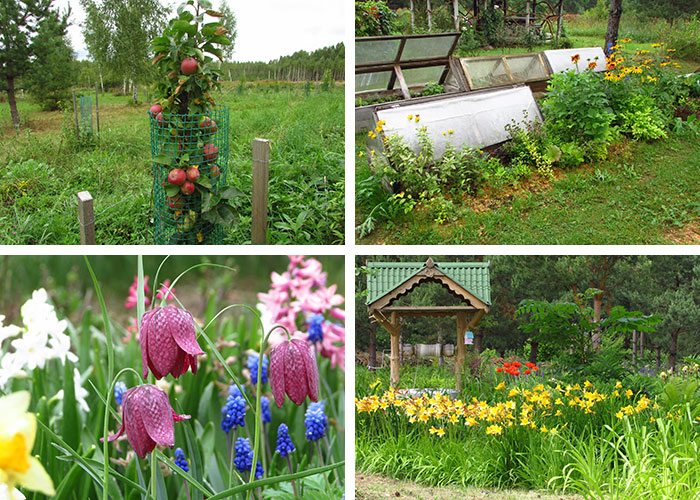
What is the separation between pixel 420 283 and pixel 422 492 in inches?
42.2

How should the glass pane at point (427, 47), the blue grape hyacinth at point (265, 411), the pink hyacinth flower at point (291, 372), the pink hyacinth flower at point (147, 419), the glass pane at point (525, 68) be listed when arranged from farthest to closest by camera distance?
the glass pane at point (525, 68), the glass pane at point (427, 47), the blue grape hyacinth at point (265, 411), the pink hyacinth flower at point (291, 372), the pink hyacinth flower at point (147, 419)

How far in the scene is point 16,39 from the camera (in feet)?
22.8

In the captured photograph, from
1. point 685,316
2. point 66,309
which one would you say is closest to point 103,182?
point 66,309

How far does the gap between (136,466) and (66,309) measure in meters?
1.51

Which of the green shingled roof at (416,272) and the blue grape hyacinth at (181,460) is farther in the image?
the green shingled roof at (416,272)

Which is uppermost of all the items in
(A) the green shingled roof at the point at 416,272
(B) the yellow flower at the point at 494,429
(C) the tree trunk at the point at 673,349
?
(A) the green shingled roof at the point at 416,272

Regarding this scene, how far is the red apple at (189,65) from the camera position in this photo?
2758 mm

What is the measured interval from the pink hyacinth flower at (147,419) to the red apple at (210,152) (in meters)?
2.01

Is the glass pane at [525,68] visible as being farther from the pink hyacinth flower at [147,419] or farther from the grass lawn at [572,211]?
the pink hyacinth flower at [147,419]

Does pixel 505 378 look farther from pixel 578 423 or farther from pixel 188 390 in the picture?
pixel 188 390

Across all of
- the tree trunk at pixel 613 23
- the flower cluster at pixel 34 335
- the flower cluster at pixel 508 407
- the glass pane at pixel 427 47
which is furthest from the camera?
the tree trunk at pixel 613 23

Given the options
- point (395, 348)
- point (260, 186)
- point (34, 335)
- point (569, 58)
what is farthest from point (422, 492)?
point (569, 58)

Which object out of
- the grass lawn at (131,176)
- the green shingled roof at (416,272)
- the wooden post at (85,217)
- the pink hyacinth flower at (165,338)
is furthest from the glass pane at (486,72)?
the pink hyacinth flower at (165,338)

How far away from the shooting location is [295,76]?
863 cm
